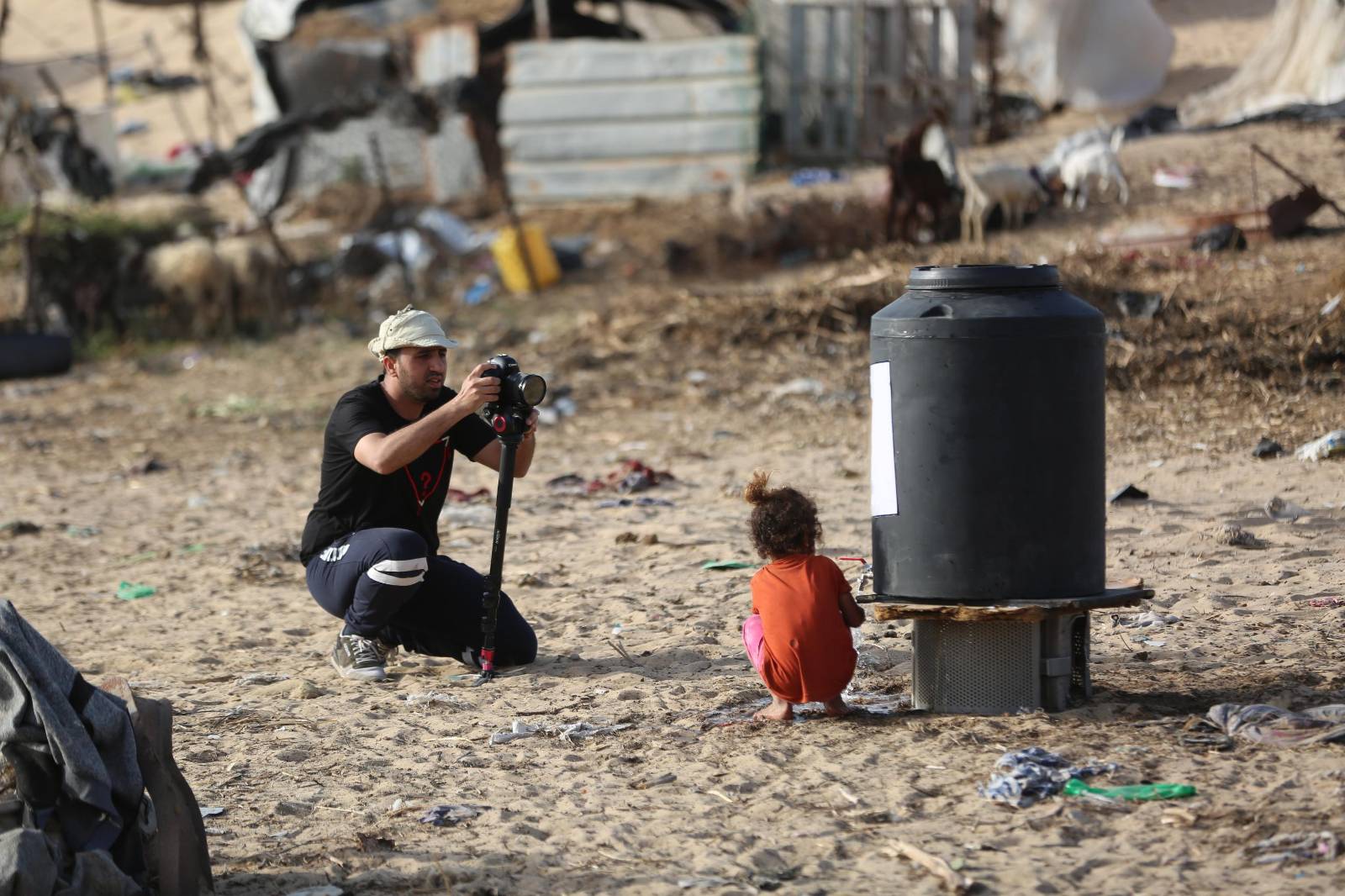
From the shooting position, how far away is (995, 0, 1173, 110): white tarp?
56.4 feet

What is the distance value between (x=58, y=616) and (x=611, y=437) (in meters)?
4.17

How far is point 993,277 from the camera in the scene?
4000mm

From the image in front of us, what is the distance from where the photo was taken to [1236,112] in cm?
1573

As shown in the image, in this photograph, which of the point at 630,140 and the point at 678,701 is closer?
the point at 678,701

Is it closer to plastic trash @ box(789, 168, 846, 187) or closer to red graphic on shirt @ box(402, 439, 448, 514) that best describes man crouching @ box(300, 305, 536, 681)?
red graphic on shirt @ box(402, 439, 448, 514)

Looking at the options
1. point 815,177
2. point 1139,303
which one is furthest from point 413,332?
point 815,177

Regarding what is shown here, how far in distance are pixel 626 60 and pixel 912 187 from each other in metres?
5.27

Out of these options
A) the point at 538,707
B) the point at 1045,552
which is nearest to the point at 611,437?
the point at 538,707

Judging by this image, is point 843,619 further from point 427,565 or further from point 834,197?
point 834,197

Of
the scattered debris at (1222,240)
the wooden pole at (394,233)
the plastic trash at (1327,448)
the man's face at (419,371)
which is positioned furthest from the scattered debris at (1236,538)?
the wooden pole at (394,233)

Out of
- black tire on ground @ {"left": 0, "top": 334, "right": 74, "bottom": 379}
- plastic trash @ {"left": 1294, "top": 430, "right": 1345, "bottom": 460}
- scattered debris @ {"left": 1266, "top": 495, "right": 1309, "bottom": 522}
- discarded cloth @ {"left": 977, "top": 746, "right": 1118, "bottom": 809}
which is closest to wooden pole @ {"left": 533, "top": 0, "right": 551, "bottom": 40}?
black tire on ground @ {"left": 0, "top": 334, "right": 74, "bottom": 379}

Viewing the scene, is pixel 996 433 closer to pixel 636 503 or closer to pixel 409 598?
pixel 409 598

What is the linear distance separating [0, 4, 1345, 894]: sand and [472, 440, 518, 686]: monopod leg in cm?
20

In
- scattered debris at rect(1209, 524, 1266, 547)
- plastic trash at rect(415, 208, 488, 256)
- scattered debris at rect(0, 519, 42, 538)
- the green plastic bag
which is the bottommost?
scattered debris at rect(0, 519, 42, 538)
